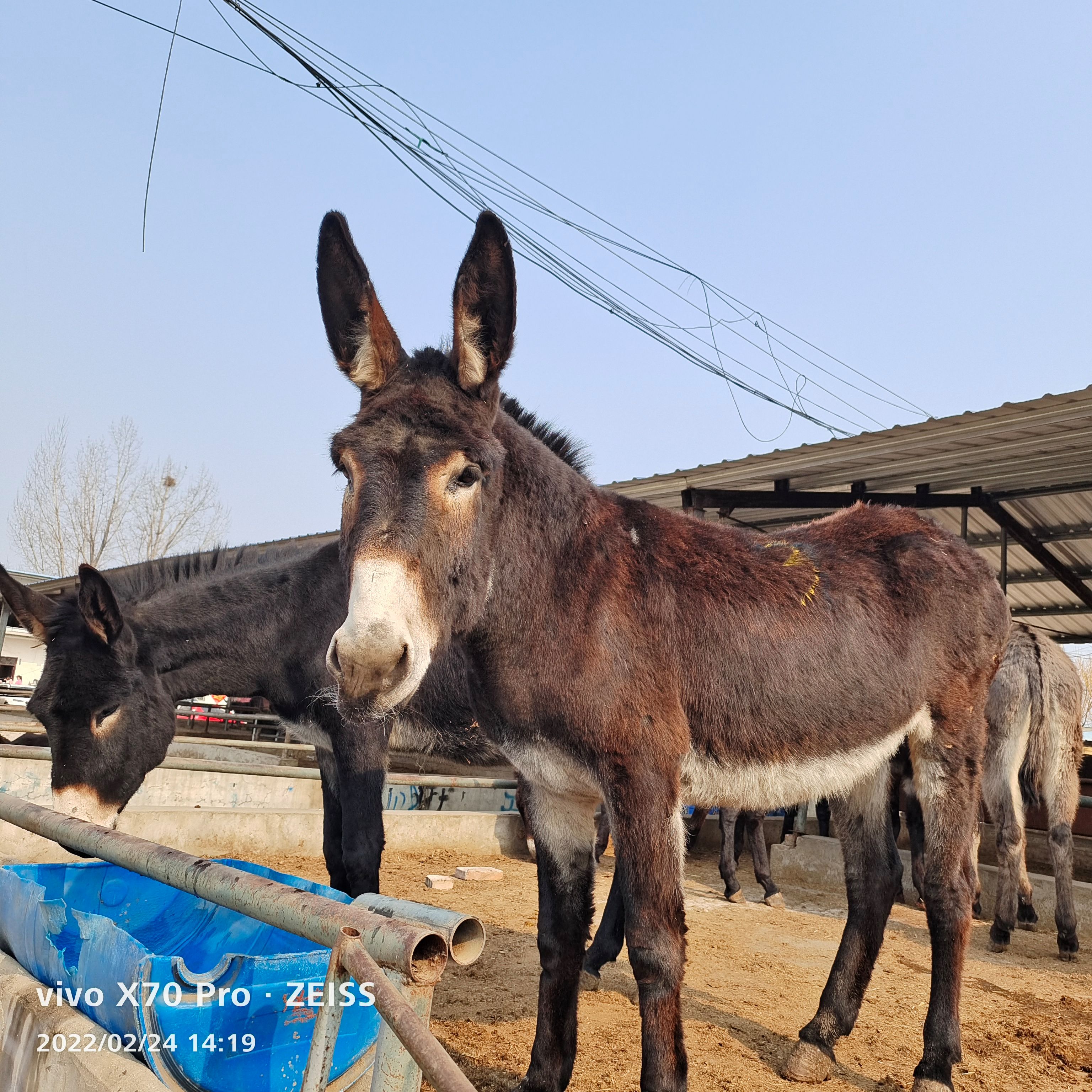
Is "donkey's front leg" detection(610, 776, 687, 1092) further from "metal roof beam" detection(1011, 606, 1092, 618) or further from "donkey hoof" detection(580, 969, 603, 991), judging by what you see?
"metal roof beam" detection(1011, 606, 1092, 618)

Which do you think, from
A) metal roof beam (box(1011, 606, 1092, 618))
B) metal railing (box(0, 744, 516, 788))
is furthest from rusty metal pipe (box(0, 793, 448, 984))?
metal roof beam (box(1011, 606, 1092, 618))

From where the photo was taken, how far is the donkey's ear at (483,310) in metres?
2.83

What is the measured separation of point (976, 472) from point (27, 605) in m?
8.73

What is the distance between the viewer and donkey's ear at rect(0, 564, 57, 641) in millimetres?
4711

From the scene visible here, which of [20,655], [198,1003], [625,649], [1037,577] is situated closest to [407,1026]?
[198,1003]

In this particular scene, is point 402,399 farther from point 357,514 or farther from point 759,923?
point 759,923

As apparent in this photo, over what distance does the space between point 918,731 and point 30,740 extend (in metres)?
9.72

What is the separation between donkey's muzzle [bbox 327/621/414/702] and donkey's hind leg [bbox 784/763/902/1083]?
2713mm

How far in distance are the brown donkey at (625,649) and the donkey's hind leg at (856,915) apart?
1 centimetres

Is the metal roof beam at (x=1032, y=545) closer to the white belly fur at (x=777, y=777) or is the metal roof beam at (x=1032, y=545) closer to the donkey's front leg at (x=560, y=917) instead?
the white belly fur at (x=777, y=777)

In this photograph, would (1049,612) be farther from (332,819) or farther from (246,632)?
(246,632)

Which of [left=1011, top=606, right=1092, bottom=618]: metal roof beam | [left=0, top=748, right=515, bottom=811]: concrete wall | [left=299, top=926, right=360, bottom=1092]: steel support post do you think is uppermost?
[left=1011, top=606, right=1092, bottom=618]: metal roof beam

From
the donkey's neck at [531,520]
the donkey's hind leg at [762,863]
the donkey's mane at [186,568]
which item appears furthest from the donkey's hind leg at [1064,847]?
the donkey's mane at [186,568]

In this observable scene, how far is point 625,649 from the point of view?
2.93 m
